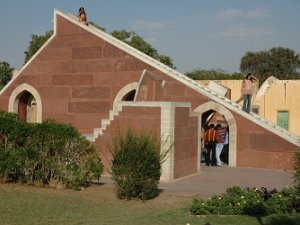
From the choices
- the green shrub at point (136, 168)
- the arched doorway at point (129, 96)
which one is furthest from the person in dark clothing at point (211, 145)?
the green shrub at point (136, 168)

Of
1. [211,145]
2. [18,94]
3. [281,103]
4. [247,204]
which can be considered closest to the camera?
[247,204]

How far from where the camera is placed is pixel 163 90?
18.3 m

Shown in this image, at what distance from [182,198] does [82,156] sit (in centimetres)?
287

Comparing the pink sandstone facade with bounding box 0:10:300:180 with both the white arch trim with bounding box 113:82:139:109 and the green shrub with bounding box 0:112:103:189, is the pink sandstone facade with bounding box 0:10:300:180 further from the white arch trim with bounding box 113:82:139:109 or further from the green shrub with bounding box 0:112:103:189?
the green shrub with bounding box 0:112:103:189

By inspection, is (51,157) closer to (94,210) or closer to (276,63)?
(94,210)

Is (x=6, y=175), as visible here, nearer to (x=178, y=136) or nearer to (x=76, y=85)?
(x=178, y=136)

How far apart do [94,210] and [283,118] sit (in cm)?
1961

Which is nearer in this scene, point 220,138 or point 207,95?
point 220,138

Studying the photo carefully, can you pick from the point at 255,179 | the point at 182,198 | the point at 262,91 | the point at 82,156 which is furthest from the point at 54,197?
the point at 262,91

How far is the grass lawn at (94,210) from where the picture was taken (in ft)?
25.7

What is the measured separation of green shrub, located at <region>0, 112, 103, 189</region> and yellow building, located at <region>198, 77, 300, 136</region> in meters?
15.4

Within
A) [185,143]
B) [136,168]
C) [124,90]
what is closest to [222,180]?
[185,143]

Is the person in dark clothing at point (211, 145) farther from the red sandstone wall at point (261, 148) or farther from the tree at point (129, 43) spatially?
the tree at point (129, 43)

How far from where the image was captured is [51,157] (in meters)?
11.4
